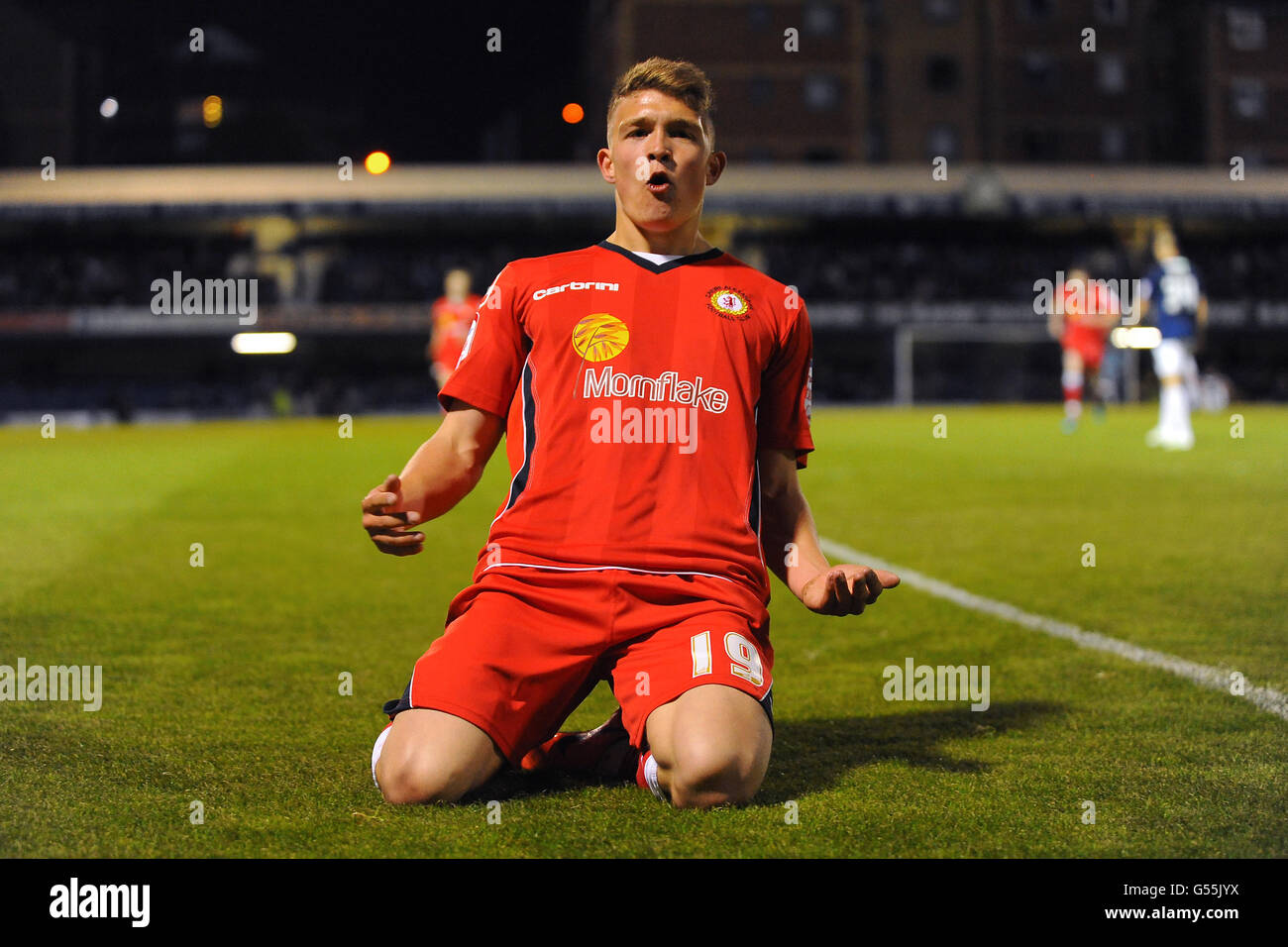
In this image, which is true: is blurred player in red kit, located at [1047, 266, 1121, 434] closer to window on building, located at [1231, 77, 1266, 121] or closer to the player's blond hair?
the player's blond hair

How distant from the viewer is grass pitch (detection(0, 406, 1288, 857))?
9.66 feet

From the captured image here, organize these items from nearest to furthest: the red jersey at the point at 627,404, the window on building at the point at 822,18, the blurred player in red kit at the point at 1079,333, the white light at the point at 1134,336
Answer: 1. the red jersey at the point at 627,404
2. the blurred player in red kit at the point at 1079,333
3. the white light at the point at 1134,336
4. the window on building at the point at 822,18

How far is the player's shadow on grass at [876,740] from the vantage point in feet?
11.3

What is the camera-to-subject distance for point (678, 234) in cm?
347

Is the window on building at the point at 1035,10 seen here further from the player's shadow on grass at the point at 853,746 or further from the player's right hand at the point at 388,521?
the player's right hand at the point at 388,521

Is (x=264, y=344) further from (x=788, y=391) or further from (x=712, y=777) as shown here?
(x=712, y=777)

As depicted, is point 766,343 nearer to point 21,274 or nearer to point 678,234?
point 678,234

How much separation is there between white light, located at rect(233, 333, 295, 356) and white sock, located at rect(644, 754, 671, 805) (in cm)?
3625

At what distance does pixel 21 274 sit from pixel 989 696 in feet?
135

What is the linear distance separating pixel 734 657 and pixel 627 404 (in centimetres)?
63

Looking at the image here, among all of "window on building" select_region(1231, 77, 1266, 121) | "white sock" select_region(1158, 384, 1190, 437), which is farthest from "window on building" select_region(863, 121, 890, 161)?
"white sock" select_region(1158, 384, 1190, 437)

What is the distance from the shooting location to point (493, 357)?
137 inches

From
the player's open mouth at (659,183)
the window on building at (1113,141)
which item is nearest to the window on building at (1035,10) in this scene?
the window on building at (1113,141)
